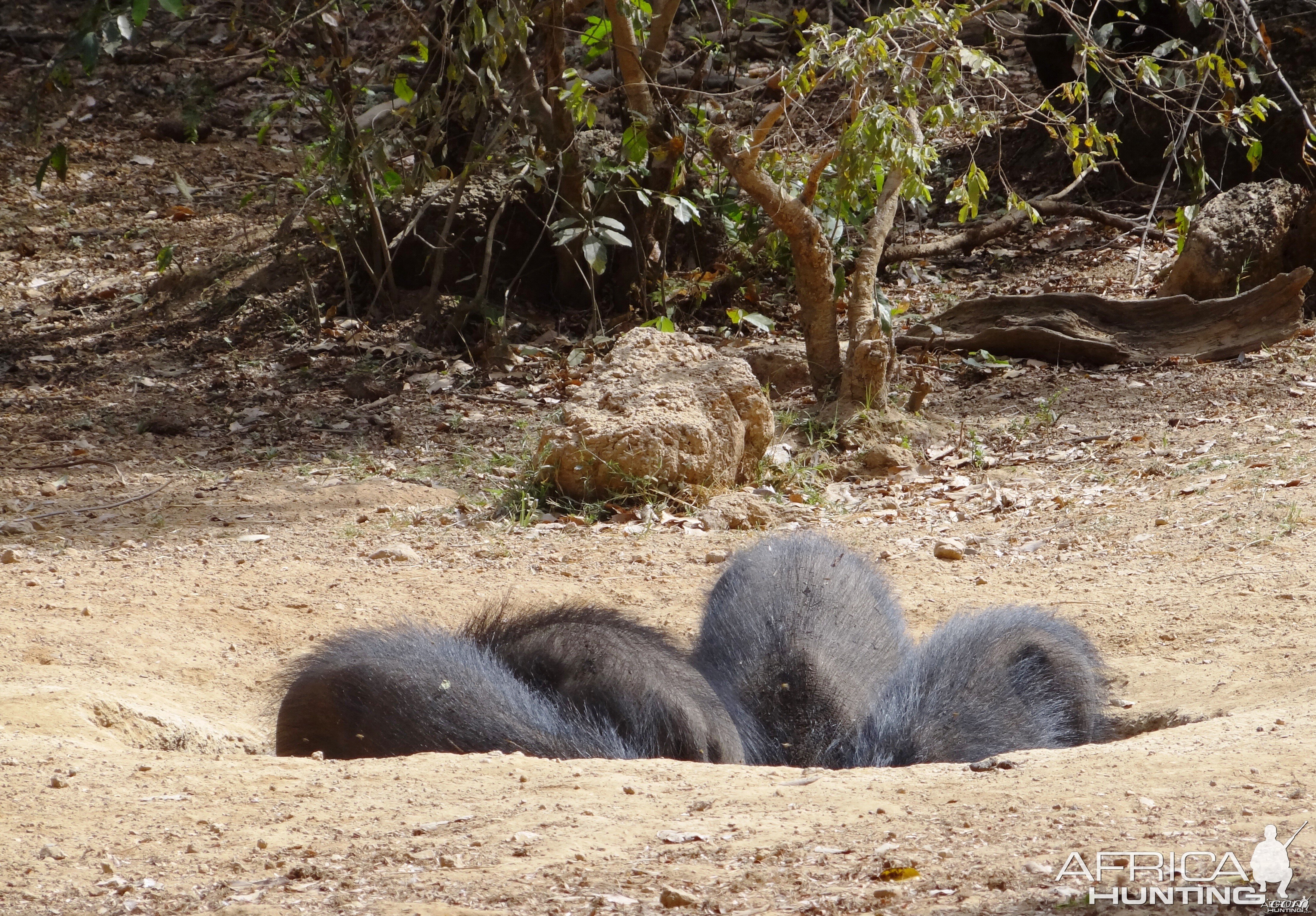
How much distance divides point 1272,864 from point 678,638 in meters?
2.08

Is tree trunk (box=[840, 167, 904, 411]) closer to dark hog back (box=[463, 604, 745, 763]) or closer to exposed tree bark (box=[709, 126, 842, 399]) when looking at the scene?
exposed tree bark (box=[709, 126, 842, 399])

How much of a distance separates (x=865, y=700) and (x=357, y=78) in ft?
24.8

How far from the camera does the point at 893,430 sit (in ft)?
18.3

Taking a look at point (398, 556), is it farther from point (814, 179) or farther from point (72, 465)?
point (814, 179)

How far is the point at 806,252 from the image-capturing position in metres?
5.76

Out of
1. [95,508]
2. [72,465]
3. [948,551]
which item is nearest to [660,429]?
[948,551]

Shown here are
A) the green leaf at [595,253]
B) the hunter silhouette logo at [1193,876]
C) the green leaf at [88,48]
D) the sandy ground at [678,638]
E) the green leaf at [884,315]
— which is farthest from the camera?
the green leaf at [595,253]

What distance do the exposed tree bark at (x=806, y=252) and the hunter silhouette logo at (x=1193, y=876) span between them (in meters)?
4.17

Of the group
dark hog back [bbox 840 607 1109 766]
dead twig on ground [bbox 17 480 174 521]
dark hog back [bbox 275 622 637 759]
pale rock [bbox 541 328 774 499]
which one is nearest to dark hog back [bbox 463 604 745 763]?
dark hog back [bbox 275 622 637 759]

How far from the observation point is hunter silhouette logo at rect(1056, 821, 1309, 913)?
4.90 ft

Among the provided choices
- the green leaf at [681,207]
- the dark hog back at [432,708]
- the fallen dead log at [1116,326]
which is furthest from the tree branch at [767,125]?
the dark hog back at [432,708]

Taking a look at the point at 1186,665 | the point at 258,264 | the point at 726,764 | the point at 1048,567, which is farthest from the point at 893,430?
the point at 258,264

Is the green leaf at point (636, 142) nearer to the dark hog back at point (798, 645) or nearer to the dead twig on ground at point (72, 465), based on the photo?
the dead twig on ground at point (72, 465)

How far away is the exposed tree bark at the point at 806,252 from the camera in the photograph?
5.55 meters
